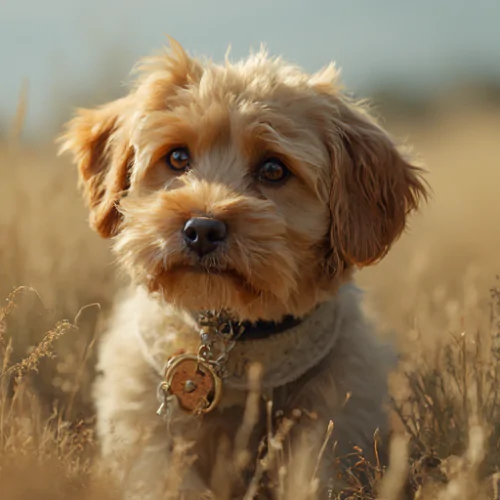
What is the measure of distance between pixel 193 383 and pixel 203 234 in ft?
2.15

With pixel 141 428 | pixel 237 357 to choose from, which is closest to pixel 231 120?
pixel 237 357

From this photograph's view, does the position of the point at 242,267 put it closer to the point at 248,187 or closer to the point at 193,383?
the point at 248,187

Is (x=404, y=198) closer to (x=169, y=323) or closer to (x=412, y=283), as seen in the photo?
(x=169, y=323)

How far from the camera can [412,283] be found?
582 centimetres

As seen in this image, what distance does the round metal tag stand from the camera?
134 inches

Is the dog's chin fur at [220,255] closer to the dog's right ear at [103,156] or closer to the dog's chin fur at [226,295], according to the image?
the dog's chin fur at [226,295]

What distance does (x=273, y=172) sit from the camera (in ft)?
11.5

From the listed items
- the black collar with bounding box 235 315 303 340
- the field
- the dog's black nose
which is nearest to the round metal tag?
the black collar with bounding box 235 315 303 340

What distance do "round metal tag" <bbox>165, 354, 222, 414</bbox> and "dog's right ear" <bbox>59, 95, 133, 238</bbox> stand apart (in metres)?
0.73

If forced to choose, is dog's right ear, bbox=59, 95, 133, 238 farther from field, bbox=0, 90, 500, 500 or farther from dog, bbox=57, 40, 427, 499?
field, bbox=0, 90, 500, 500

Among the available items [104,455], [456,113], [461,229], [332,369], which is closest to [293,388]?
[332,369]

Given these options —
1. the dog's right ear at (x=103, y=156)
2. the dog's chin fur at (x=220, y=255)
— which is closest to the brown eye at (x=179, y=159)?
the dog's chin fur at (x=220, y=255)

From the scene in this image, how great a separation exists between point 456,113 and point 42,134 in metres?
12.6

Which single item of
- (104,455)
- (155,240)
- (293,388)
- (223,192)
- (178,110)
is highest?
(178,110)
